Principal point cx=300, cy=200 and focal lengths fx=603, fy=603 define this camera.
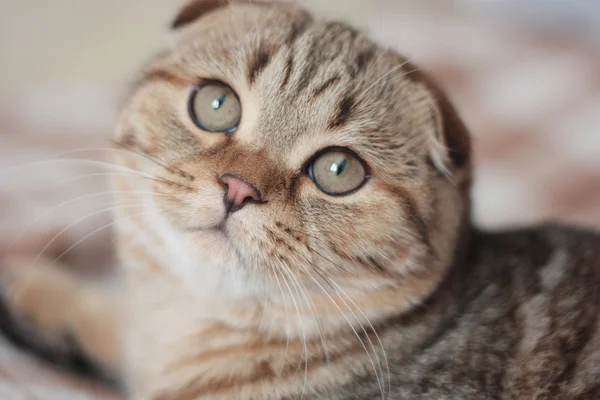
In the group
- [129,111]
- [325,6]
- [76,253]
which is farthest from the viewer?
[325,6]

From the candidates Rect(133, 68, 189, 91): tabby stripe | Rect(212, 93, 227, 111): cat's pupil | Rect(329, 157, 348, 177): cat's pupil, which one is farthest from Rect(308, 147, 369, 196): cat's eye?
Rect(133, 68, 189, 91): tabby stripe

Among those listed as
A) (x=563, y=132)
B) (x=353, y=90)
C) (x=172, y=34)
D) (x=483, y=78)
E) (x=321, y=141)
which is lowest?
(x=321, y=141)

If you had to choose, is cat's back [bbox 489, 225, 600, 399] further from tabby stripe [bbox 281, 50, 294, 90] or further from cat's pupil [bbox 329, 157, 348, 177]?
tabby stripe [bbox 281, 50, 294, 90]

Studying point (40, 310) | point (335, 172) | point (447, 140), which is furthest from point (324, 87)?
point (40, 310)

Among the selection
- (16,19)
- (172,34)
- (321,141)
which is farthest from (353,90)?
(16,19)

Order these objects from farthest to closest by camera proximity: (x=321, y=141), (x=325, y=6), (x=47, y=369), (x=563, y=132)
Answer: (x=325, y=6) → (x=563, y=132) → (x=47, y=369) → (x=321, y=141)

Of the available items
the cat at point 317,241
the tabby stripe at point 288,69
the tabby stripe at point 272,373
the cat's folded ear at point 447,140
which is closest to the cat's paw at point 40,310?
the cat at point 317,241

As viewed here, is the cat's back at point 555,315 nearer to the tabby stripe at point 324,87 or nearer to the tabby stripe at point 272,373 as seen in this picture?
the tabby stripe at point 272,373

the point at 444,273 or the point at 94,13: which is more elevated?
the point at 94,13

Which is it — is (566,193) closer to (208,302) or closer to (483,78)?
(483,78)
